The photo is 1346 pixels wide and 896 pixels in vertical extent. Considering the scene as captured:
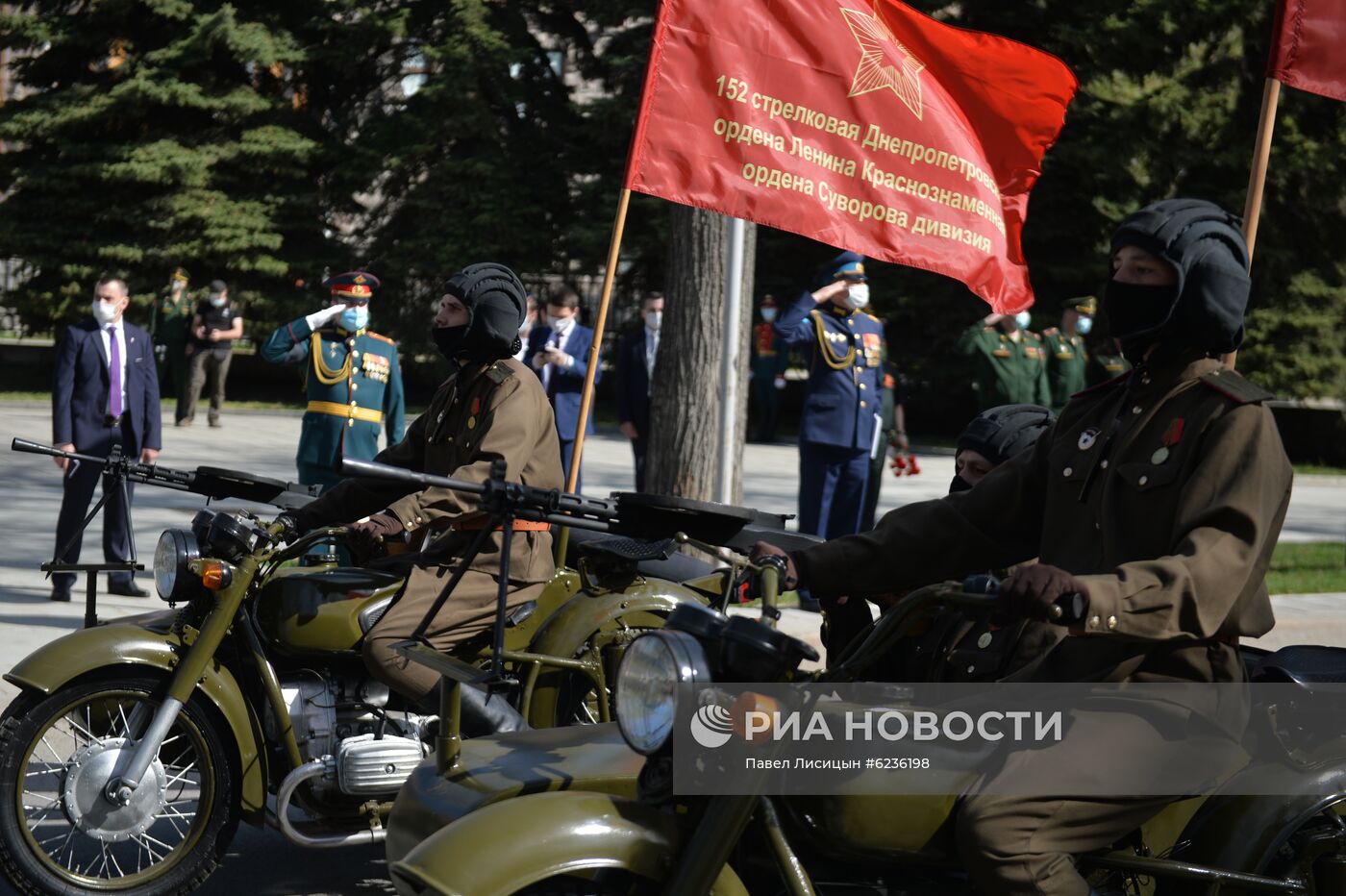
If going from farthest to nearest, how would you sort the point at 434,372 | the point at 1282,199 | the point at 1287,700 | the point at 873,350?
the point at 434,372, the point at 1282,199, the point at 873,350, the point at 1287,700

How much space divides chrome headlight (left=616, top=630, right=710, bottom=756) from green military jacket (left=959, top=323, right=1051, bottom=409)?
38.9 feet

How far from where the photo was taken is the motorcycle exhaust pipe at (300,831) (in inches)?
184

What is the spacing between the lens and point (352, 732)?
4.99 m

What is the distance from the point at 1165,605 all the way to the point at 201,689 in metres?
2.94

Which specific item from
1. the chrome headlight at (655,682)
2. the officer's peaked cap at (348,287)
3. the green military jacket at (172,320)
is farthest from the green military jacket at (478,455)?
the green military jacket at (172,320)

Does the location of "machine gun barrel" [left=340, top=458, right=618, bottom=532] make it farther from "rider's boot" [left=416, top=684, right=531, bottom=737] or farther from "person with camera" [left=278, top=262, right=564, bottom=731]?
"person with camera" [left=278, top=262, right=564, bottom=731]

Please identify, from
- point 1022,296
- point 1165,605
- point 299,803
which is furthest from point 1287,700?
point 1022,296

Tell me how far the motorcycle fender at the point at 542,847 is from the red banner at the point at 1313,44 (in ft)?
16.4

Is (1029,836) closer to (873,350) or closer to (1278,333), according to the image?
(873,350)

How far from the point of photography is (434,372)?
1147 inches

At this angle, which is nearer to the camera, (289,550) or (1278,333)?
(289,550)

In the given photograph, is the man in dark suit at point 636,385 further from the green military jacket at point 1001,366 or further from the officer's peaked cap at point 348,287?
the officer's peaked cap at point 348,287

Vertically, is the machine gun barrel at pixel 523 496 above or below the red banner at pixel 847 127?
below

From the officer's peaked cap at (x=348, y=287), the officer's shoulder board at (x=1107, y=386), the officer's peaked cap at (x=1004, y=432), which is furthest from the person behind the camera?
the officer's peaked cap at (x=348, y=287)
